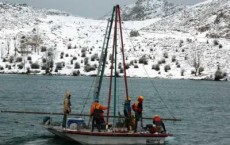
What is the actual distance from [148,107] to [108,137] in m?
22.8

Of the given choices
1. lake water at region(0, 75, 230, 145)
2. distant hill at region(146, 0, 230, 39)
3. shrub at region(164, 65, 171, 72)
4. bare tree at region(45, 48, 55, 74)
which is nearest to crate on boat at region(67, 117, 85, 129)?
lake water at region(0, 75, 230, 145)

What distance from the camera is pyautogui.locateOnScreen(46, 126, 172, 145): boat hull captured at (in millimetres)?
33281

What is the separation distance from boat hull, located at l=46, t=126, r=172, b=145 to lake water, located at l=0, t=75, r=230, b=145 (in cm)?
174

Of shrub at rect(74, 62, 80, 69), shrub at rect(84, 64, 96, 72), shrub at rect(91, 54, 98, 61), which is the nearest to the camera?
shrub at rect(84, 64, 96, 72)

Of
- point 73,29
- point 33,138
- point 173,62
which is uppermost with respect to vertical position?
point 73,29

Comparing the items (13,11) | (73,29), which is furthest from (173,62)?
(13,11)

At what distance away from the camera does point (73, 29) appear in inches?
5605

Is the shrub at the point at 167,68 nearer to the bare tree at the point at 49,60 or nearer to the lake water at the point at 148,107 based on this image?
the lake water at the point at 148,107

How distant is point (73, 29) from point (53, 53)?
3240cm

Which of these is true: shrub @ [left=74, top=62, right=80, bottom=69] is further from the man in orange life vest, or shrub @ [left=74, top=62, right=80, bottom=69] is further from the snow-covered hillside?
the man in orange life vest

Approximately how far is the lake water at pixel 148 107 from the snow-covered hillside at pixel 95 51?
19.2m

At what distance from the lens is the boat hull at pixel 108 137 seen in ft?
109

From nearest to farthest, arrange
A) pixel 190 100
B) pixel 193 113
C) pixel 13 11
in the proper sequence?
pixel 193 113 < pixel 190 100 < pixel 13 11

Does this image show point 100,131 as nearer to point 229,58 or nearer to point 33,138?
point 33,138
